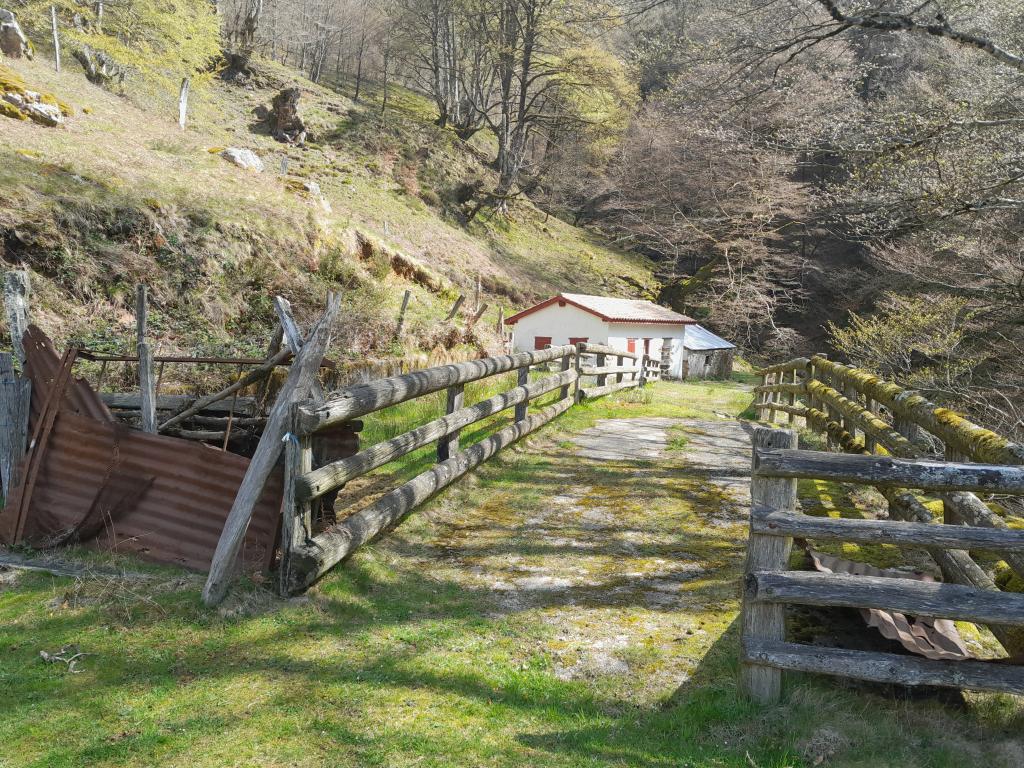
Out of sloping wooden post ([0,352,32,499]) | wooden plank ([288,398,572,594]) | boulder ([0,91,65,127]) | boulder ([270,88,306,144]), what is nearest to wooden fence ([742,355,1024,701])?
wooden plank ([288,398,572,594])

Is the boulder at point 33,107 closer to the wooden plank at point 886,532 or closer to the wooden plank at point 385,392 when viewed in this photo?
the wooden plank at point 385,392

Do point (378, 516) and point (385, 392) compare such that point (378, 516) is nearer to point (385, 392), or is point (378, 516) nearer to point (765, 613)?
point (385, 392)

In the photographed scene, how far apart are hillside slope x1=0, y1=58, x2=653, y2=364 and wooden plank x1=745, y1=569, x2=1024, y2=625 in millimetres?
Answer: 12152

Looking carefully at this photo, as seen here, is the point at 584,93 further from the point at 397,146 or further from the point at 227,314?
the point at 227,314

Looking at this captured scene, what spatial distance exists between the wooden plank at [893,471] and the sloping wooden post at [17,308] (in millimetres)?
5320

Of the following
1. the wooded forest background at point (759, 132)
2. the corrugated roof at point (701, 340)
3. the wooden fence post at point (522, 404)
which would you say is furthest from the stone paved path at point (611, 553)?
the corrugated roof at point (701, 340)

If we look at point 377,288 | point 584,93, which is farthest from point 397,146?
point 377,288

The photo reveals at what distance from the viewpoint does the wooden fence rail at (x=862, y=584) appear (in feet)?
8.73

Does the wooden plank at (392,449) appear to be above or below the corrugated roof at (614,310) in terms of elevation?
below

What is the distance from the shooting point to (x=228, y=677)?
3070mm

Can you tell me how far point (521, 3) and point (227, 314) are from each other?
32869 mm

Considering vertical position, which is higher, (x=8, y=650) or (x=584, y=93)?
(x=584, y=93)

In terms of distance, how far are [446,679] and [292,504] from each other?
1.31 m

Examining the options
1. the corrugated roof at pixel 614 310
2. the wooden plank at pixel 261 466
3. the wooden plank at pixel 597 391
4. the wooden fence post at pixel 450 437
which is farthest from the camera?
the corrugated roof at pixel 614 310
